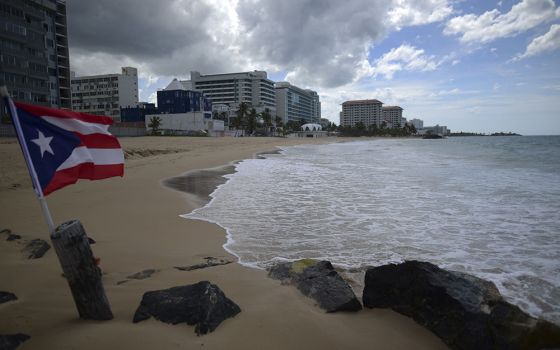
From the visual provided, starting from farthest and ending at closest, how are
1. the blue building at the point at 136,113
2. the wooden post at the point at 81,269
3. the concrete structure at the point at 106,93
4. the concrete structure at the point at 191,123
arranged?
the concrete structure at the point at 106,93 < the blue building at the point at 136,113 < the concrete structure at the point at 191,123 < the wooden post at the point at 81,269

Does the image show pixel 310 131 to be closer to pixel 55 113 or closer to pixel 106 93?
pixel 106 93

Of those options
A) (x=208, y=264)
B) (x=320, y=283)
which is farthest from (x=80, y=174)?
(x=320, y=283)

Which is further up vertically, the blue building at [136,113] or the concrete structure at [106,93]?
the concrete structure at [106,93]

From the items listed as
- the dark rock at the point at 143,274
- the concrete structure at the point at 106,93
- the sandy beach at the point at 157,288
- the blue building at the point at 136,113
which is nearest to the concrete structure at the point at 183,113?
the blue building at the point at 136,113

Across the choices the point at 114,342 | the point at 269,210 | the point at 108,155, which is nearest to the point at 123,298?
the point at 114,342

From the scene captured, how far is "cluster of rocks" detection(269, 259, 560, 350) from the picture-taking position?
2801 mm

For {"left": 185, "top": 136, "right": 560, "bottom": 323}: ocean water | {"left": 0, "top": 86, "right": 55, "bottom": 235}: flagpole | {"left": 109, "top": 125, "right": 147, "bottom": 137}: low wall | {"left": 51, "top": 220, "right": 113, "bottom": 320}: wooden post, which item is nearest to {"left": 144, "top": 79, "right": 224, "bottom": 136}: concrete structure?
{"left": 109, "top": 125, "right": 147, "bottom": 137}: low wall

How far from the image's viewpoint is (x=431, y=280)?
3350 millimetres

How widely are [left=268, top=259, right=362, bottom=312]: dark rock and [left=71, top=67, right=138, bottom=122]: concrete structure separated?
4650 inches

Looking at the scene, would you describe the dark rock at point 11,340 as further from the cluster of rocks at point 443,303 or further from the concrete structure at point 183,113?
the concrete structure at point 183,113

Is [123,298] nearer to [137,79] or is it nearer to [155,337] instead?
[155,337]

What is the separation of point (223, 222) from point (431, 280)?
5356mm

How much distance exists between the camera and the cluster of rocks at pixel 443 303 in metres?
2.80

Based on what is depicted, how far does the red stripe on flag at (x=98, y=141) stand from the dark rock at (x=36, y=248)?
2.56 m
